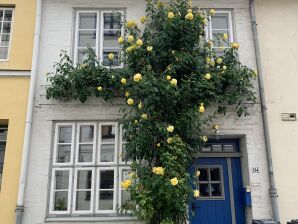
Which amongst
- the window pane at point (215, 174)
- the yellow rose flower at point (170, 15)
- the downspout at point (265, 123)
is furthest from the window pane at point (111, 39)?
the window pane at point (215, 174)

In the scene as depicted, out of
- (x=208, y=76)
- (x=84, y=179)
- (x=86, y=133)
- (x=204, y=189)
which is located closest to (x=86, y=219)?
(x=84, y=179)

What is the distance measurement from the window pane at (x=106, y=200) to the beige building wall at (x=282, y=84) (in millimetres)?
3702

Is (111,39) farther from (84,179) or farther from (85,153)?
(84,179)

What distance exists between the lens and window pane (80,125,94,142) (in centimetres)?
860

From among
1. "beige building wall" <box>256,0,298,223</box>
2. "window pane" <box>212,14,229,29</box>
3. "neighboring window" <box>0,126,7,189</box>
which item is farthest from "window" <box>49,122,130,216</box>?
"window pane" <box>212,14,229,29</box>

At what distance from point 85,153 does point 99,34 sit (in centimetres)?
300

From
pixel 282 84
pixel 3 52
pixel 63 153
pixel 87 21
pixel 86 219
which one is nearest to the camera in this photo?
pixel 86 219

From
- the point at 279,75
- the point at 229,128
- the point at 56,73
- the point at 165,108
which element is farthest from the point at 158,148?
the point at 279,75

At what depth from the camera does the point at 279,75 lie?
9.04m

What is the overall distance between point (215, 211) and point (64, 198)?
3396 mm

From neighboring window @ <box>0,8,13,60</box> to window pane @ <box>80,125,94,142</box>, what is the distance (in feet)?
8.73

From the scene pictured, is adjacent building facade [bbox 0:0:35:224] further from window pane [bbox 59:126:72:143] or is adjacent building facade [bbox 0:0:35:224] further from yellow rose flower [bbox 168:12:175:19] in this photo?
yellow rose flower [bbox 168:12:175:19]

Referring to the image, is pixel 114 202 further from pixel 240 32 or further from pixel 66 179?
pixel 240 32

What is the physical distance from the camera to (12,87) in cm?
880
